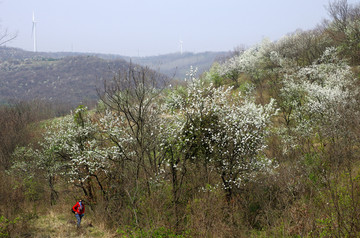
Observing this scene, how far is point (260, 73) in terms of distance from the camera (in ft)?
130

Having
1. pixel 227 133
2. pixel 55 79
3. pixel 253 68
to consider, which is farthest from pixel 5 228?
pixel 55 79

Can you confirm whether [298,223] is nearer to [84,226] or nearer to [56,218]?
[84,226]

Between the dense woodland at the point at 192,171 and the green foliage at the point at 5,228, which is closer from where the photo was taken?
the dense woodland at the point at 192,171

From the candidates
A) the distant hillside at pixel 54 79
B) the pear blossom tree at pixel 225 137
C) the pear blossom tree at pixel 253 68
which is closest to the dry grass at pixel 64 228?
the pear blossom tree at pixel 225 137

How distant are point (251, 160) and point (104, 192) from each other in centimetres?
1136

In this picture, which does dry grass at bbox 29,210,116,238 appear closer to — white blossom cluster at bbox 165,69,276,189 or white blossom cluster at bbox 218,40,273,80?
white blossom cluster at bbox 165,69,276,189

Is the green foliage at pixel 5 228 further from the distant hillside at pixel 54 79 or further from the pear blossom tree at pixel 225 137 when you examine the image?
the distant hillside at pixel 54 79

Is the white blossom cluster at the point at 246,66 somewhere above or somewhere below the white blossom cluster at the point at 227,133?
above

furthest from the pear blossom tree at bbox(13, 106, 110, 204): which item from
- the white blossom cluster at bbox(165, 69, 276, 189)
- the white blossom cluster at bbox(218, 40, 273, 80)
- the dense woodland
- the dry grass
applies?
the white blossom cluster at bbox(218, 40, 273, 80)

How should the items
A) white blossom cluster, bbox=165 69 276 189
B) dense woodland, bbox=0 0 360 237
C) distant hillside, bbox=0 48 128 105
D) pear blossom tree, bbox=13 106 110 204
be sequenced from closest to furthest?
dense woodland, bbox=0 0 360 237 < white blossom cluster, bbox=165 69 276 189 < pear blossom tree, bbox=13 106 110 204 < distant hillside, bbox=0 48 128 105

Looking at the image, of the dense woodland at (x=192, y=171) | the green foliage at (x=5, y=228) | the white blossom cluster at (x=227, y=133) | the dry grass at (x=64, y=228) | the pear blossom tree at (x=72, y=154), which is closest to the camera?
the dense woodland at (x=192, y=171)

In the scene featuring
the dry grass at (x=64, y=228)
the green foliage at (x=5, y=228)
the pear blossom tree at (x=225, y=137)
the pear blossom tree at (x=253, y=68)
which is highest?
the pear blossom tree at (x=253, y=68)

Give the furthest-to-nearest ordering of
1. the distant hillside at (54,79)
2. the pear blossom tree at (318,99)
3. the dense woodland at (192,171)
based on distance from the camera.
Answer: the distant hillside at (54,79) < the pear blossom tree at (318,99) < the dense woodland at (192,171)

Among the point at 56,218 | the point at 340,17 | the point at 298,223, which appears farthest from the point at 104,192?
the point at 340,17
